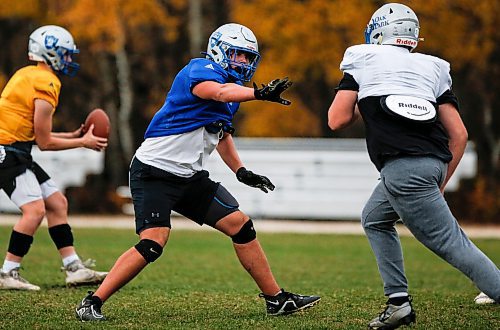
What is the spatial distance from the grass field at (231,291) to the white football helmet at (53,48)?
1.80 meters

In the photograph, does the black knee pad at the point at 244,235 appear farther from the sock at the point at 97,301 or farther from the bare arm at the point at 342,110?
the bare arm at the point at 342,110

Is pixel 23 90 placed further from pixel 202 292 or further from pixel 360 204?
pixel 360 204

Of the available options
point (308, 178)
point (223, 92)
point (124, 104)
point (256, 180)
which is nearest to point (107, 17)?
point (124, 104)

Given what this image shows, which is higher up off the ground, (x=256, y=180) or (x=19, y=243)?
(x=256, y=180)

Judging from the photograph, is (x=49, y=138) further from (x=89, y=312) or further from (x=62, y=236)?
(x=89, y=312)

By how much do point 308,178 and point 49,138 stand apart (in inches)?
432

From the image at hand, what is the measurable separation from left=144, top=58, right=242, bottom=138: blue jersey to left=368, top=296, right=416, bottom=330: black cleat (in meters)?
1.60

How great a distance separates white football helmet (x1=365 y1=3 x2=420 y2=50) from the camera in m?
5.77

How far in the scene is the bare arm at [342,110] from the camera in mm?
5641

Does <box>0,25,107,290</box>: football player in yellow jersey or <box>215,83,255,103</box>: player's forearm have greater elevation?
<box>215,83,255,103</box>: player's forearm

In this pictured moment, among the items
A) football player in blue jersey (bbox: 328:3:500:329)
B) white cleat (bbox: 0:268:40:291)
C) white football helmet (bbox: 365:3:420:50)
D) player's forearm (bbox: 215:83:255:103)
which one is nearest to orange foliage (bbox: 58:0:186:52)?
white cleat (bbox: 0:268:40:291)

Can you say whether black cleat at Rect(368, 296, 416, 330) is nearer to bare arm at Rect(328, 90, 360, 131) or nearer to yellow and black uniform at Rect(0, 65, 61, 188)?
bare arm at Rect(328, 90, 360, 131)

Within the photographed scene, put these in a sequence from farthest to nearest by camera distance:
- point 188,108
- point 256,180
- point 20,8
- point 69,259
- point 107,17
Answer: point 20,8 → point 107,17 → point 69,259 → point 256,180 → point 188,108

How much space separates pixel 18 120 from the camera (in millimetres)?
8000
